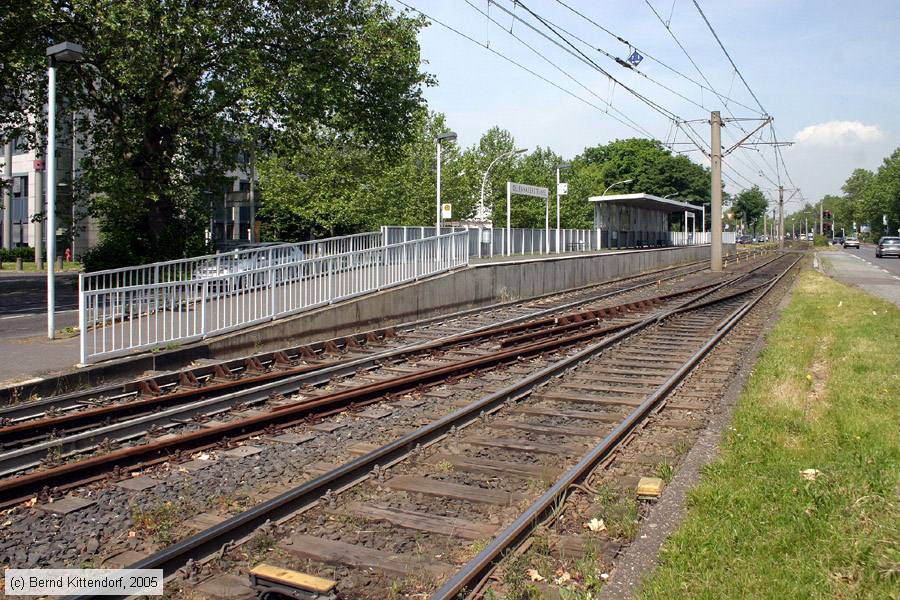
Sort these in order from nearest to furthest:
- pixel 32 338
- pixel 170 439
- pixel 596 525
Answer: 1. pixel 596 525
2. pixel 170 439
3. pixel 32 338

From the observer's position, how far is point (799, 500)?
5277mm

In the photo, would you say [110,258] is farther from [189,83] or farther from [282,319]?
[282,319]

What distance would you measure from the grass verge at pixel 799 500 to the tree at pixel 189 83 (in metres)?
16.3

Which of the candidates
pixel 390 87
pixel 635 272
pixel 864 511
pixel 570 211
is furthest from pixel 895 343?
pixel 570 211

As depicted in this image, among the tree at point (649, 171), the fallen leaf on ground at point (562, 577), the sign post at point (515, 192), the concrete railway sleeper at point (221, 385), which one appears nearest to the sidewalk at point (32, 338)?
the concrete railway sleeper at point (221, 385)

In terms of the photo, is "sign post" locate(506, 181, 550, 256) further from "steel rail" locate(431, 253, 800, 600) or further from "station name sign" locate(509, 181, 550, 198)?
"steel rail" locate(431, 253, 800, 600)

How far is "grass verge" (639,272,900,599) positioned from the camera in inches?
161

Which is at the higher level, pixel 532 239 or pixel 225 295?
pixel 532 239

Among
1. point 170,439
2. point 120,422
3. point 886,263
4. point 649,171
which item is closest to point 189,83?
point 120,422

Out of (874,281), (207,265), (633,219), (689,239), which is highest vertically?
(633,219)

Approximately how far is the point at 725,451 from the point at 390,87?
68.8 ft

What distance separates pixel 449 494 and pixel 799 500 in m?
2.49

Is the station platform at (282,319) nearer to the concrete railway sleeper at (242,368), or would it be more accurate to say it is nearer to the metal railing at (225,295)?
the metal railing at (225,295)

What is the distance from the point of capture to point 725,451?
666 cm
